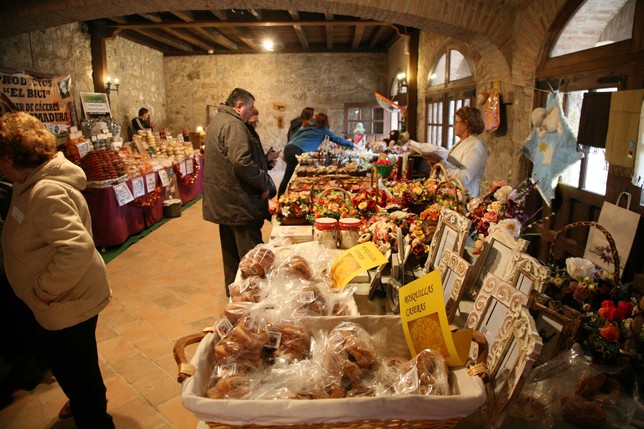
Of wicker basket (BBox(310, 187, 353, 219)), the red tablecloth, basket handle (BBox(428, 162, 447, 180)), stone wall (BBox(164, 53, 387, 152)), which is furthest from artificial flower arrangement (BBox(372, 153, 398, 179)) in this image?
stone wall (BBox(164, 53, 387, 152))

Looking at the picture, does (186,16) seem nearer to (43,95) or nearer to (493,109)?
(43,95)

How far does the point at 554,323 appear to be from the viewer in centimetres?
129

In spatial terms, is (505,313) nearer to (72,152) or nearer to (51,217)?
(51,217)

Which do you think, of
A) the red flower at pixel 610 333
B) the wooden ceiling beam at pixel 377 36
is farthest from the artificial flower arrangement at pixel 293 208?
the wooden ceiling beam at pixel 377 36

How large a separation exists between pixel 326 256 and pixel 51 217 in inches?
47.8

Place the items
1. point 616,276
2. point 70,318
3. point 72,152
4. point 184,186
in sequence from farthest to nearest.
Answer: point 184,186, point 72,152, point 70,318, point 616,276

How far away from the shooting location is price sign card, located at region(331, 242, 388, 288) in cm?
180

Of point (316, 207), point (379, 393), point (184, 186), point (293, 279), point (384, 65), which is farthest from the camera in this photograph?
point (384, 65)

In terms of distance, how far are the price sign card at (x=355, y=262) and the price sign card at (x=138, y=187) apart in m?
4.64

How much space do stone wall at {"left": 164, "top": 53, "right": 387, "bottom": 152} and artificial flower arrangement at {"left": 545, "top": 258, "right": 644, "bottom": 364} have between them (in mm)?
12131

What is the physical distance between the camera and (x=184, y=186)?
27.5ft

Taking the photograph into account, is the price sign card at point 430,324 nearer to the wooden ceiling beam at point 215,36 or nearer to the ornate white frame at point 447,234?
the ornate white frame at point 447,234

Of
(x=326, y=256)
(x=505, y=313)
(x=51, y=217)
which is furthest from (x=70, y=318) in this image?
(x=505, y=313)

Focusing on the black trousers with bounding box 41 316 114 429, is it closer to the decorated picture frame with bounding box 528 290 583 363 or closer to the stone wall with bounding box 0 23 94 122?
the decorated picture frame with bounding box 528 290 583 363
